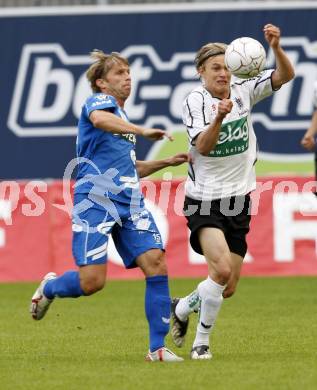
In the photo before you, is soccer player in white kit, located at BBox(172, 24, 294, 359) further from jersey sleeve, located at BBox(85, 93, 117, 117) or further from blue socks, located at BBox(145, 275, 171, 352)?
jersey sleeve, located at BBox(85, 93, 117, 117)

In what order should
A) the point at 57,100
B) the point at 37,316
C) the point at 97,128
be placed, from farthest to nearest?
the point at 57,100 < the point at 37,316 < the point at 97,128

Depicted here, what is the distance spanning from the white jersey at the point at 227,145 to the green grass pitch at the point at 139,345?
1220 millimetres

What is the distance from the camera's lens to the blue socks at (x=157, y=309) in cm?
812

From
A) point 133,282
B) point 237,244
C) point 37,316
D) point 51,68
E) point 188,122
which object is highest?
point 188,122

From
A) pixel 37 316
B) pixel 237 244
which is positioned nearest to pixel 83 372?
pixel 37 316

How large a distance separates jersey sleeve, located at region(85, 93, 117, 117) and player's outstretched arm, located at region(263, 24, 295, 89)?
1157mm

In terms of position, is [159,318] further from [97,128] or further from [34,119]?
[34,119]

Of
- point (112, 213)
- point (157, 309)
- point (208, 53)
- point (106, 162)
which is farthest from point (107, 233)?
point (208, 53)

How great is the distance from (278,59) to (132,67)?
437 inches

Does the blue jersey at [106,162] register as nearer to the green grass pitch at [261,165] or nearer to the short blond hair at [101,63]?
the short blond hair at [101,63]

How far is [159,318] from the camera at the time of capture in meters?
8.12

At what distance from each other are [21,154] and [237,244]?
11.2 meters

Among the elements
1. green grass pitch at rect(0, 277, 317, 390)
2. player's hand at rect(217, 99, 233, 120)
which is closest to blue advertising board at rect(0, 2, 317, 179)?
green grass pitch at rect(0, 277, 317, 390)

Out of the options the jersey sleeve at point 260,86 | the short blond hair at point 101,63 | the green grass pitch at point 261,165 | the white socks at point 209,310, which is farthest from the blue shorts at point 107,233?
the green grass pitch at point 261,165
